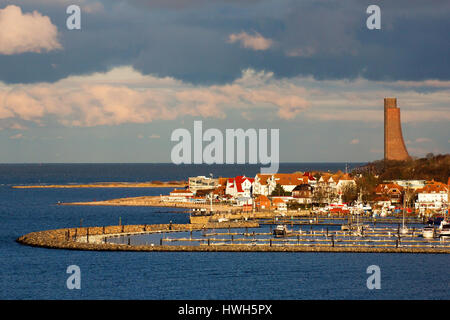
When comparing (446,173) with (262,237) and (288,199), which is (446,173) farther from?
(262,237)

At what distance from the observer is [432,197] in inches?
5536

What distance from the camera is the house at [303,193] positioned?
147 meters

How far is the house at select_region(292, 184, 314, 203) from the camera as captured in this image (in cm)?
14738

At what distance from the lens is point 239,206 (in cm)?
14875

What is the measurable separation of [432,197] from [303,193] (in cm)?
2522

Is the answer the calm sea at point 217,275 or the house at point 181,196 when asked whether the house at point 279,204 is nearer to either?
the house at point 181,196

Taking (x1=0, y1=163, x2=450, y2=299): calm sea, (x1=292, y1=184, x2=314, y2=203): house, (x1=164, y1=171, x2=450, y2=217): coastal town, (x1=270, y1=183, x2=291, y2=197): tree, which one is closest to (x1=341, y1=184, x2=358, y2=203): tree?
(x1=164, y1=171, x2=450, y2=217): coastal town

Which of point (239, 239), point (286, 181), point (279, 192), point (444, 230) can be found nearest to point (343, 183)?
point (286, 181)

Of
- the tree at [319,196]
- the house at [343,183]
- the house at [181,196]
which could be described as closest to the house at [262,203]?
the tree at [319,196]

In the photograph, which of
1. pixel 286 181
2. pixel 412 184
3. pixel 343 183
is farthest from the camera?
pixel 286 181

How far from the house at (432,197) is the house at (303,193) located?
2109 cm

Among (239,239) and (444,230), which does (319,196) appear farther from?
(239,239)
